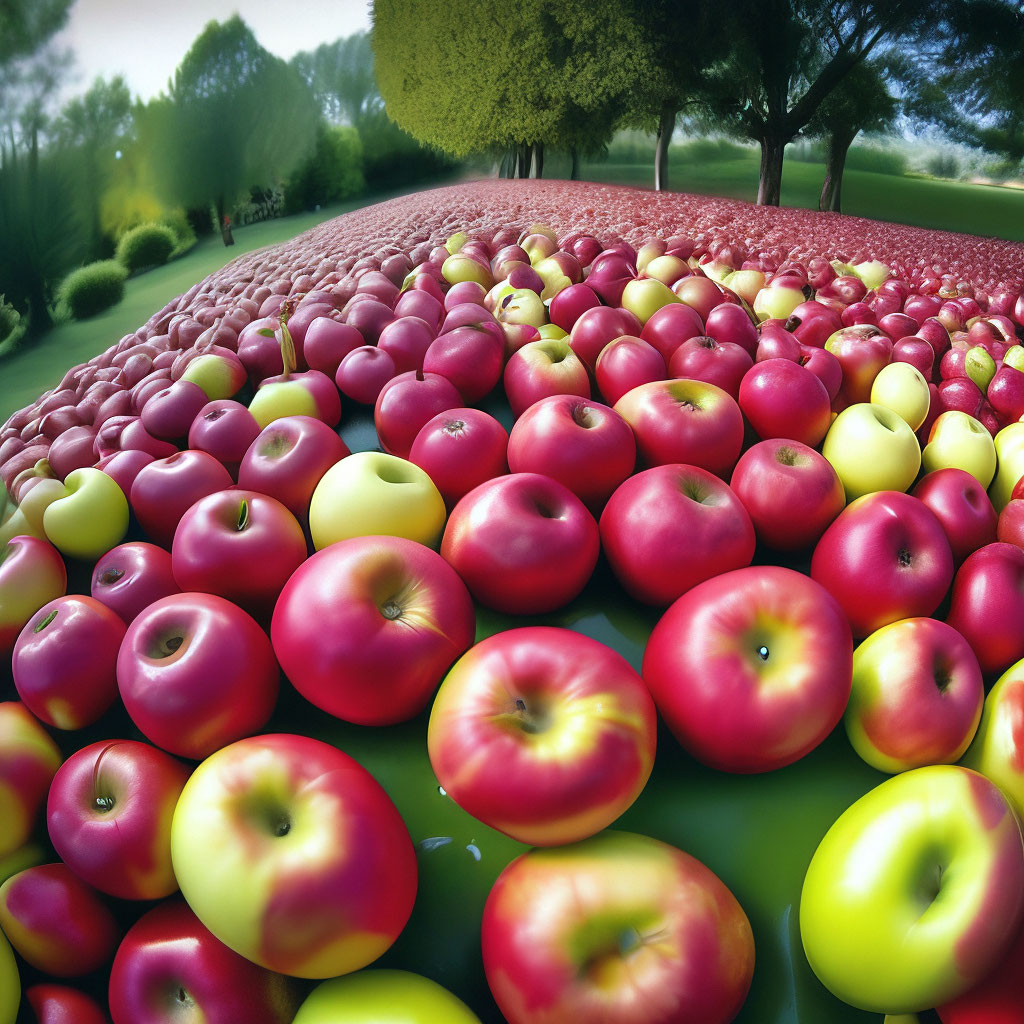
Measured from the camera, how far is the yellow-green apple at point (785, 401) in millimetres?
811

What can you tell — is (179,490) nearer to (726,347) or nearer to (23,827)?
(23,827)

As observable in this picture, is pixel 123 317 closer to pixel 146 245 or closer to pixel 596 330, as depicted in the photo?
pixel 146 245

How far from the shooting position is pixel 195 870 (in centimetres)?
44

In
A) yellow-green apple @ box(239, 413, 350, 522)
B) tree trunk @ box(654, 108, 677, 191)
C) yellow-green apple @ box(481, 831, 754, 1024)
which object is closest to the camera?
yellow-green apple @ box(481, 831, 754, 1024)

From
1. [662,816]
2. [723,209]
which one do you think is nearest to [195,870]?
[662,816]

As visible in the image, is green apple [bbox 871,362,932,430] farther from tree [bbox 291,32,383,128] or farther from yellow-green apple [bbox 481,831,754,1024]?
tree [bbox 291,32,383,128]

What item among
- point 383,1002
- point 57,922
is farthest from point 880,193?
point 57,922

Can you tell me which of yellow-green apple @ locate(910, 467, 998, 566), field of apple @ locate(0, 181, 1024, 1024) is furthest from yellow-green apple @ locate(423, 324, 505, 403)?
yellow-green apple @ locate(910, 467, 998, 566)

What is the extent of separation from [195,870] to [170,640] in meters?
0.19

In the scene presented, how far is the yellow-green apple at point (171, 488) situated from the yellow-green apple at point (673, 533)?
0.44 metres

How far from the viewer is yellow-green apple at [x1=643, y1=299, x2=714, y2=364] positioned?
37.0 inches

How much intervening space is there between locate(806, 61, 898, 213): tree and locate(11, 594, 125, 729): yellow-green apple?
157 cm

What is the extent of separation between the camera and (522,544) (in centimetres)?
61

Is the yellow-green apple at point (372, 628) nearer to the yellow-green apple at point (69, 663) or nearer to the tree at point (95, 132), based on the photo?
the yellow-green apple at point (69, 663)
